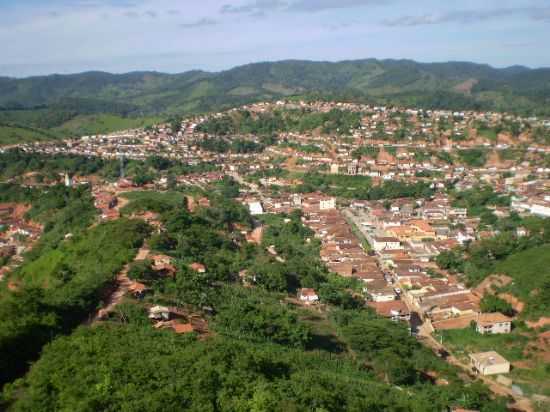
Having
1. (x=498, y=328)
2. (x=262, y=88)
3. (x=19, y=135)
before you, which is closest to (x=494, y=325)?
(x=498, y=328)

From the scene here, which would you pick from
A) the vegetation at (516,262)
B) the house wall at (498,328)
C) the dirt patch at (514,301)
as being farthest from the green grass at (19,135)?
the house wall at (498,328)

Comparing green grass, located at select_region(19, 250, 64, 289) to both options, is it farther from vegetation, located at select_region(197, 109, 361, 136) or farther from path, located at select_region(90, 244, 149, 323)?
vegetation, located at select_region(197, 109, 361, 136)

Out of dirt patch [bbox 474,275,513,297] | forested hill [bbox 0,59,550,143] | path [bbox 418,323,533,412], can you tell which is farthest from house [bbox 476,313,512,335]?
forested hill [bbox 0,59,550,143]

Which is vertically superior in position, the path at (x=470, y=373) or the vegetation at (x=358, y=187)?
the vegetation at (x=358, y=187)

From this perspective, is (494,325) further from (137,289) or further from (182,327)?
(137,289)

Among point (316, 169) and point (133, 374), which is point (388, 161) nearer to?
point (316, 169)

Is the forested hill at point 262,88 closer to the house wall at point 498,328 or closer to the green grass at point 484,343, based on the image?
the house wall at point 498,328
